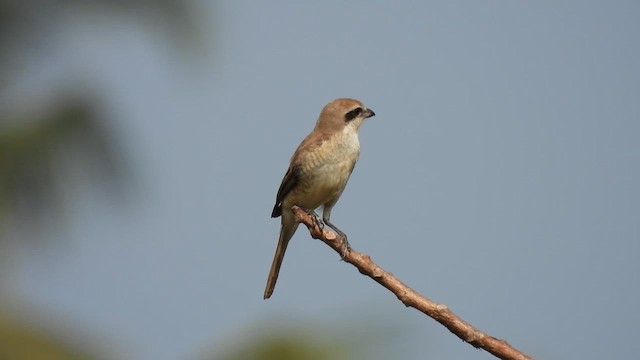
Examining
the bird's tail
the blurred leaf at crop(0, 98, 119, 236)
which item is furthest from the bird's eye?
the blurred leaf at crop(0, 98, 119, 236)

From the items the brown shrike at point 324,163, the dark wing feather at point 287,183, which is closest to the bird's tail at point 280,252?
the brown shrike at point 324,163

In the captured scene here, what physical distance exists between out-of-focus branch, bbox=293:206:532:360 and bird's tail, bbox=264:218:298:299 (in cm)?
223

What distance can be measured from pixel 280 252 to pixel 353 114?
133cm

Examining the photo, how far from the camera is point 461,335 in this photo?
126 inches

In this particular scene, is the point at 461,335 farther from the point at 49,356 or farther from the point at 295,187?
the point at 295,187

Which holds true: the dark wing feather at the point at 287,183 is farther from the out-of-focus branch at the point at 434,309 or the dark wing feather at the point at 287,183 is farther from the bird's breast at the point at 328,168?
the out-of-focus branch at the point at 434,309

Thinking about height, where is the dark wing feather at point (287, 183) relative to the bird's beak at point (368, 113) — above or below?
below

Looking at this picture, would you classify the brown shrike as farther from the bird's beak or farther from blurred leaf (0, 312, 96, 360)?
blurred leaf (0, 312, 96, 360)

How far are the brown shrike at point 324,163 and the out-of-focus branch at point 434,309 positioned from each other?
6.40 feet

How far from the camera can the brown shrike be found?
578 cm

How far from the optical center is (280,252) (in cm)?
620

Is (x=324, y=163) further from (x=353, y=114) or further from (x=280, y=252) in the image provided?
(x=280, y=252)

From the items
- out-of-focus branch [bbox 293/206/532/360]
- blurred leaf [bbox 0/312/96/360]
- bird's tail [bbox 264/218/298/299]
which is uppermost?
bird's tail [bbox 264/218/298/299]

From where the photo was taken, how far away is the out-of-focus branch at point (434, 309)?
311 cm
